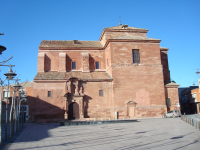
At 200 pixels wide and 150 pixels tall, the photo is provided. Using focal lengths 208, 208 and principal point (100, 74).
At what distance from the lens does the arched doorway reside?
2920 centimetres

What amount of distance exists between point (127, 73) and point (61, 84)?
9720mm

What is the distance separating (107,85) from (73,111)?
241 inches

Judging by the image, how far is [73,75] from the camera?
31.3 meters

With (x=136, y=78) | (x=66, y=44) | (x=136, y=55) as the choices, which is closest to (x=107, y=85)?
(x=136, y=78)

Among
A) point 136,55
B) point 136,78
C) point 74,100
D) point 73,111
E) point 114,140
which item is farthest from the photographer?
point 136,55

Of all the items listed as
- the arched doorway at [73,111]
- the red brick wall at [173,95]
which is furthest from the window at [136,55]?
the arched doorway at [73,111]

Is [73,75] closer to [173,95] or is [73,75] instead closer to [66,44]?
[66,44]

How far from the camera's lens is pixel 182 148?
8766 mm

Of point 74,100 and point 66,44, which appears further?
point 66,44

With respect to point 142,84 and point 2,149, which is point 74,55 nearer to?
point 142,84

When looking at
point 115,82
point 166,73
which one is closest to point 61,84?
point 115,82

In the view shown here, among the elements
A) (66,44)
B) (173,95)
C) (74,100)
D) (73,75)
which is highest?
(66,44)

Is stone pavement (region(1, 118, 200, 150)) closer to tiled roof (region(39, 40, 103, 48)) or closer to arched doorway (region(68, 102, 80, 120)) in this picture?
arched doorway (region(68, 102, 80, 120))

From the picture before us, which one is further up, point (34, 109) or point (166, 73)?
point (166, 73)
